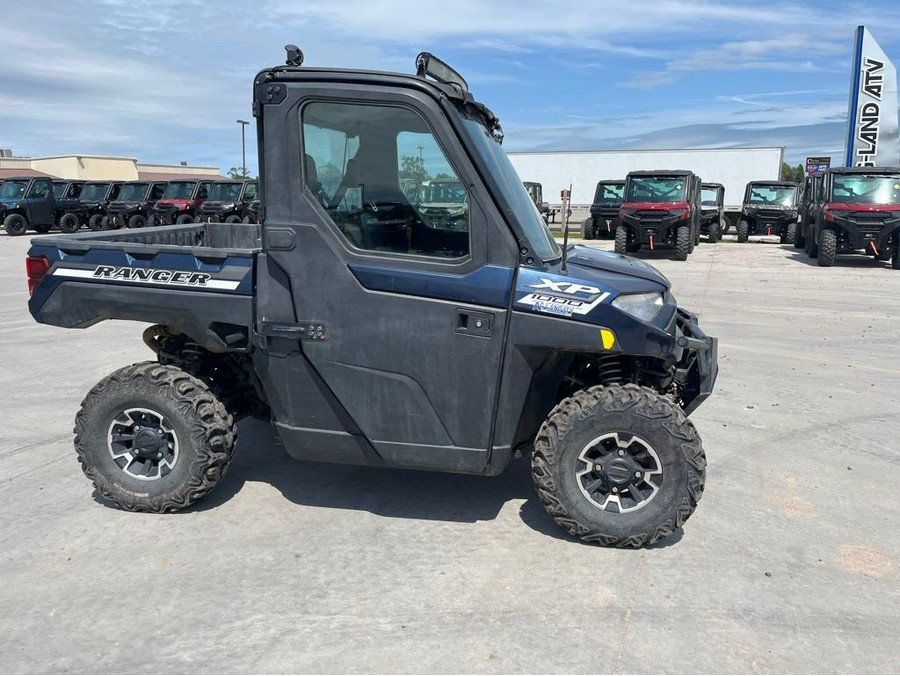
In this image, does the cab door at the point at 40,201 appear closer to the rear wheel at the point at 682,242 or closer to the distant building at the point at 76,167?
the rear wheel at the point at 682,242

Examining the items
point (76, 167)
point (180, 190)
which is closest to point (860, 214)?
point (180, 190)

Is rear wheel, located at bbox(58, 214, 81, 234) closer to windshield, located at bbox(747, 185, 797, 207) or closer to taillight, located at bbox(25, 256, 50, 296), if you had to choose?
windshield, located at bbox(747, 185, 797, 207)

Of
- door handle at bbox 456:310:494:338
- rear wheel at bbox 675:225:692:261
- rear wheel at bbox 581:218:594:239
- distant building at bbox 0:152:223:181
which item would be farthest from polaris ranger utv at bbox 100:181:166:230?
distant building at bbox 0:152:223:181

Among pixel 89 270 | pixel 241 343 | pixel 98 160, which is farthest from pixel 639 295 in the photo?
pixel 98 160

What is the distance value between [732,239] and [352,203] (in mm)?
26327

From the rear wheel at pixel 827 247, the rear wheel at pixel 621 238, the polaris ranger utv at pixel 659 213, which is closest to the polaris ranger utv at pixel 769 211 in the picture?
the polaris ranger utv at pixel 659 213

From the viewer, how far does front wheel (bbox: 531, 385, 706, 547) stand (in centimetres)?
361

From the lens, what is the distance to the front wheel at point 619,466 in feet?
11.9

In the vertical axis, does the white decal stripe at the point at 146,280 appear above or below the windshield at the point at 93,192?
below

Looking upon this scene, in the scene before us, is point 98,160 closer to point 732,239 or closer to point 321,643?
point 732,239

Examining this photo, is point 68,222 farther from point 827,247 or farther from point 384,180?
point 384,180

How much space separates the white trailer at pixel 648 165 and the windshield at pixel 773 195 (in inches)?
131

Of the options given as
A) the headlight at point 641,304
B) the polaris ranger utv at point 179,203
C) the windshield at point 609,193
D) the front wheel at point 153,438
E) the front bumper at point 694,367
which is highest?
the windshield at point 609,193

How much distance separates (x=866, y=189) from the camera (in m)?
17.2
